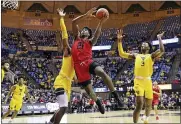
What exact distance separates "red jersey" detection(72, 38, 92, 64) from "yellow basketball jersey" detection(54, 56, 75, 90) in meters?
0.17

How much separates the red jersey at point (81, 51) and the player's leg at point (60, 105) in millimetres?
599

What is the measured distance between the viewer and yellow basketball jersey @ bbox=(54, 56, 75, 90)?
5.98 meters

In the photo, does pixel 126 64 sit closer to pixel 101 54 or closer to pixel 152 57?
pixel 101 54

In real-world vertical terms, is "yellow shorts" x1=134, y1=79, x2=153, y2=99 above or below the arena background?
below

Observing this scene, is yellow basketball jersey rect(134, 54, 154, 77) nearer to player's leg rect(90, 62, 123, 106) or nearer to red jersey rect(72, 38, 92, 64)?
red jersey rect(72, 38, 92, 64)

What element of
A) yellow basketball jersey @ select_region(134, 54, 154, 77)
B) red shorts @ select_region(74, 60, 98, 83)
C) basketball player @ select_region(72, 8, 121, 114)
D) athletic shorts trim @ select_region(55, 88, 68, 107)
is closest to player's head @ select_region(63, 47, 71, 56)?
basketball player @ select_region(72, 8, 121, 114)

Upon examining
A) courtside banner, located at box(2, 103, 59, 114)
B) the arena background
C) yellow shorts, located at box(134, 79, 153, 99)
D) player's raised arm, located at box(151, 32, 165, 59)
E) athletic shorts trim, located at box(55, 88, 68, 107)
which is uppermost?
the arena background

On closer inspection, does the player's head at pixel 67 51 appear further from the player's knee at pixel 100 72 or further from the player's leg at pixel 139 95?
the player's leg at pixel 139 95

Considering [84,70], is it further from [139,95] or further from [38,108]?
[38,108]

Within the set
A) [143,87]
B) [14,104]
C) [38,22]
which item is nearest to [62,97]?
[143,87]

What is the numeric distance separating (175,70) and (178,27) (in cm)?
579

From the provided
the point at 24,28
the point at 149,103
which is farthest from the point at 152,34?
the point at 149,103

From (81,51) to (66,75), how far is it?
20.2 inches

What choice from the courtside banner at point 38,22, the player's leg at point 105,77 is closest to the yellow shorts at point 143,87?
the player's leg at point 105,77
